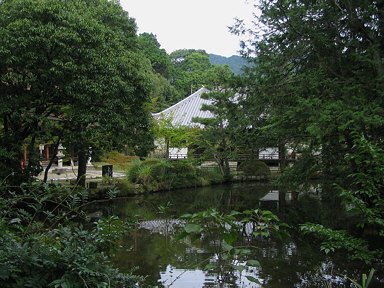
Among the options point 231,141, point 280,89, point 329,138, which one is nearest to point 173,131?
point 231,141

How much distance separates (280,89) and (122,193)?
8.61 m

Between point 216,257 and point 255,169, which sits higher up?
point 255,169

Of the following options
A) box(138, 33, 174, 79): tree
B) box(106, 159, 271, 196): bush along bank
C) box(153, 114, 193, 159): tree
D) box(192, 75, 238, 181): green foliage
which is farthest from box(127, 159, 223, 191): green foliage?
box(138, 33, 174, 79): tree

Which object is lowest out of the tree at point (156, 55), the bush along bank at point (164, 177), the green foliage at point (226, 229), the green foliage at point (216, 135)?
the bush along bank at point (164, 177)

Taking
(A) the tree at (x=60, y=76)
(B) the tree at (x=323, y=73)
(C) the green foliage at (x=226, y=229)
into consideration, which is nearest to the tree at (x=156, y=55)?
(A) the tree at (x=60, y=76)

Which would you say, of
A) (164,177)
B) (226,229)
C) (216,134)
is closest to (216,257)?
(226,229)

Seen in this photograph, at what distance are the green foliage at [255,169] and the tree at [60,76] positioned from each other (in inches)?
453

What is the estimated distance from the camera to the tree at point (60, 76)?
849cm

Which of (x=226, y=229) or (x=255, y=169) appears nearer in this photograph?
(x=226, y=229)

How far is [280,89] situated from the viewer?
7.77 m

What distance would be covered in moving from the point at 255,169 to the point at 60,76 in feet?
48.0

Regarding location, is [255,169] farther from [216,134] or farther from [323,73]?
[323,73]

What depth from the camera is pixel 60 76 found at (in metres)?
8.89

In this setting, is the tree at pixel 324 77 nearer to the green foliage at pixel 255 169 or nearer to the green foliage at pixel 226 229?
the green foliage at pixel 226 229
